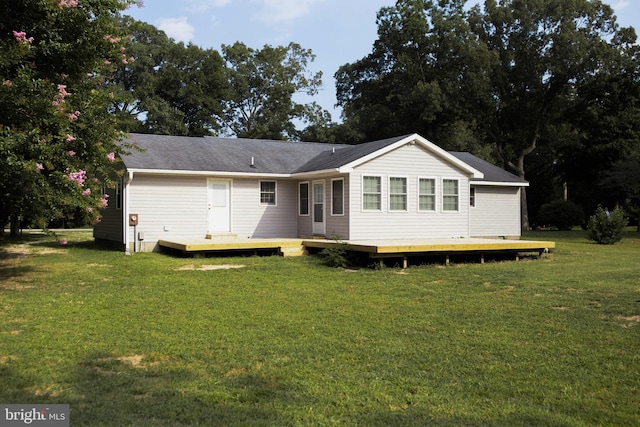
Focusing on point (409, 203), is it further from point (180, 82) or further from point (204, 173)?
point (180, 82)

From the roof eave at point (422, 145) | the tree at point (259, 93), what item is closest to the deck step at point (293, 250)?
the roof eave at point (422, 145)

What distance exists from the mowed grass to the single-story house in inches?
213

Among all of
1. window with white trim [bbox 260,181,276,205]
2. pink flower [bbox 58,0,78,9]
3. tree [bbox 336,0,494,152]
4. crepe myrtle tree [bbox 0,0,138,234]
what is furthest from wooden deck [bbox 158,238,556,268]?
tree [bbox 336,0,494,152]

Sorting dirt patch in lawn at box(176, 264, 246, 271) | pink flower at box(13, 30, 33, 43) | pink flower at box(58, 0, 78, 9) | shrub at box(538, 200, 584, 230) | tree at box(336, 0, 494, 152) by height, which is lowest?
dirt patch in lawn at box(176, 264, 246, 271)

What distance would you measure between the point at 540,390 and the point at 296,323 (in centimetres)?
304

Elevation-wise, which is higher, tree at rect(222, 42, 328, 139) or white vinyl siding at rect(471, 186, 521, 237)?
tree at rect(222, 42, 328, 139)

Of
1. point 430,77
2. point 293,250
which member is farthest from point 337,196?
point 430,77

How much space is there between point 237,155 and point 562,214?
22583 millimetres

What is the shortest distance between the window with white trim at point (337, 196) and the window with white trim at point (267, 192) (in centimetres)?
256

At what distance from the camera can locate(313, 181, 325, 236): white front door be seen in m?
16.5

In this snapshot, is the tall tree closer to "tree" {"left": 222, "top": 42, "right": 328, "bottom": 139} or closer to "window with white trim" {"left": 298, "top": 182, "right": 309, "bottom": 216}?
"tree" {"left": 222, "top": 42, "right": 328, "bottom": 139}

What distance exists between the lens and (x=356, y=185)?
15.1m

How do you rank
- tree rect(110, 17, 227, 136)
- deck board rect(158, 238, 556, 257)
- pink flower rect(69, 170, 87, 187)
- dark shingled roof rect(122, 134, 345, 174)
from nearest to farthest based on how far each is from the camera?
pink flower rect(69, 170, 87, 187) → deck board rect(158, 238, 556, 257) → dark shingled roof rect(122, 134, 345, 174) → tree rect(110, 17, 227, 136)

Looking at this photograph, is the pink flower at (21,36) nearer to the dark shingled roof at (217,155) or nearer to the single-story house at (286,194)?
the single-story house at (286,194)
